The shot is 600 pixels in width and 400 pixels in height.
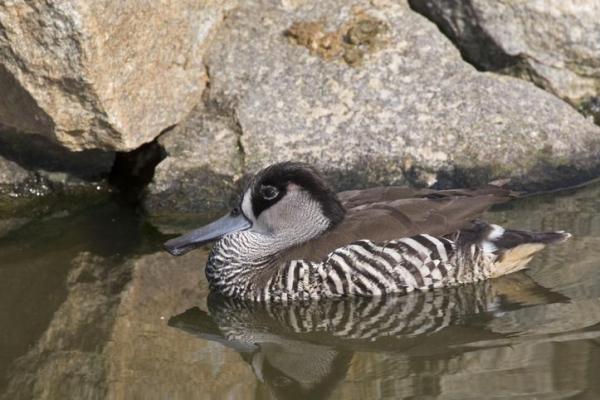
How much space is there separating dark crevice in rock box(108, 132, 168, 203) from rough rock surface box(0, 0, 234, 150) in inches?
17.4

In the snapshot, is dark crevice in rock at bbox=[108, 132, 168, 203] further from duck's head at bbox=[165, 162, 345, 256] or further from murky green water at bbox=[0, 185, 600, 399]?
duck's head at bbox=[165, 162, 345, 256]

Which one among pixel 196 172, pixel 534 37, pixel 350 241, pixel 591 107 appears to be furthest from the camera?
pixel 591 107

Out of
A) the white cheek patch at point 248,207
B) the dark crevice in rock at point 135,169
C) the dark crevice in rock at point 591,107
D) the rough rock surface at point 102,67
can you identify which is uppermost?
the rough rock surface at point 102,67

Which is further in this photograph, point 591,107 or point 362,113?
point 591,107

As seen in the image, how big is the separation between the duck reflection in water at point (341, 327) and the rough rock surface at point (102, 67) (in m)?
1.88

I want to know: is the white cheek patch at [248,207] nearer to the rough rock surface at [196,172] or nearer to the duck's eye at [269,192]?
the duck's eye at [269,192]

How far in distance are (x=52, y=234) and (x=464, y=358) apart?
391 centimetres

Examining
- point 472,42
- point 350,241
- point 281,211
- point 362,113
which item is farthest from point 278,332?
point 472,42

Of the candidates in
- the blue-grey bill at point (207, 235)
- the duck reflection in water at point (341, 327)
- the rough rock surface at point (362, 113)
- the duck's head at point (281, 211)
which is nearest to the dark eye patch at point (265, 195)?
the duck's head at point (281, 211)

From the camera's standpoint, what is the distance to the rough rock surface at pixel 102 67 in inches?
363

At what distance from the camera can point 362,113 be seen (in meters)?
10.4

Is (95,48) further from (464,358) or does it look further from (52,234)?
(464,358)

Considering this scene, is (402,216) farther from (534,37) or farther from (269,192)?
(534,37)

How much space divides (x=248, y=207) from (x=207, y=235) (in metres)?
0.35
